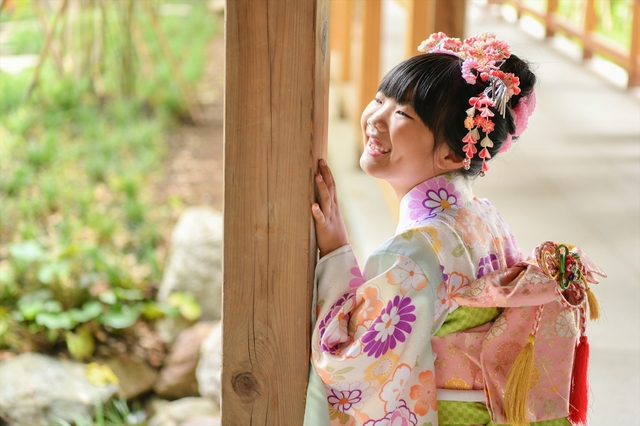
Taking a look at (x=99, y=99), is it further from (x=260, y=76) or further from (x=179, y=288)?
(x=260, y=76)

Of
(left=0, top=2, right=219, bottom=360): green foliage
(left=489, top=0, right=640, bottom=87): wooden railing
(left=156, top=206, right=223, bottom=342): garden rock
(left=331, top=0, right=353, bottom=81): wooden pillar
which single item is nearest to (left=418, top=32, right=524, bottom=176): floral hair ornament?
(left=0, top=2, right=219, bottom=360): green foliage

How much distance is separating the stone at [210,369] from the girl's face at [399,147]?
2176 millimetres

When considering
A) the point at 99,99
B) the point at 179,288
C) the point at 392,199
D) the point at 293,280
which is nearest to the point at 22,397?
the point at 179,288

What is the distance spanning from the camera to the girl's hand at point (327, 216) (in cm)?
144

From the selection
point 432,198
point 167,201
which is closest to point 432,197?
point 432,198

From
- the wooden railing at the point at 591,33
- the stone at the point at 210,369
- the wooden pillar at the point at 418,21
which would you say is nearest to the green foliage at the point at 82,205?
the stone at the point at 210,369

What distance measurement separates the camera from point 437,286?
4.51 ft

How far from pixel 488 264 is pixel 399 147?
0.29 m

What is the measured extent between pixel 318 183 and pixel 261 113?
6.9 inches

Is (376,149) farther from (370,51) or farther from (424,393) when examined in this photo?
(370,51)

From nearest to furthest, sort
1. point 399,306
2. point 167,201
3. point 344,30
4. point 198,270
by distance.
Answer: point 399,306 < point 198,270 < point 167,201 < point 344,30

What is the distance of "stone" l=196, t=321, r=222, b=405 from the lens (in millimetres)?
3471

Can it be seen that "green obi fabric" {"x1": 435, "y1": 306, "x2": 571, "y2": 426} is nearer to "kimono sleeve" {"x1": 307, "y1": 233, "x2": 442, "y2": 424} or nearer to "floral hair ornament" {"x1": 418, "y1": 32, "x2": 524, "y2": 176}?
"kimono sleeve" {"x1": 307, "y1": 233, "x2": 442, "y2": 424}

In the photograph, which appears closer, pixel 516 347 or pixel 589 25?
pixel 516 347
